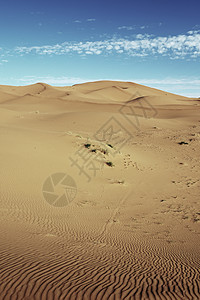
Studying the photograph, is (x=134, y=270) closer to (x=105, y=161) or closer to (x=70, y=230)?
(x=70, y=230)

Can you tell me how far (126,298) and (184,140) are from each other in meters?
22.4

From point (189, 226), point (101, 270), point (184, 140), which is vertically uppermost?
point (184, 140)

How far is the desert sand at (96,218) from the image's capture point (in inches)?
181

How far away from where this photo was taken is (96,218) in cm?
945

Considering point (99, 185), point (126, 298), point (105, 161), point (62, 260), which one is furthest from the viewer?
point (105, 161)

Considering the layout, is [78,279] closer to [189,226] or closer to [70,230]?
[70,230]

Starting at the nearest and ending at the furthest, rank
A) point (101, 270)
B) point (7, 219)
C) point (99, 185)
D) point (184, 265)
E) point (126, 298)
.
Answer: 1. point (126, 298)
2. point (101, 270)
3. point (184, 265)
4. point (7, 219)
5. point (99, 185)

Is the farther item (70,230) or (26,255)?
(70,230)

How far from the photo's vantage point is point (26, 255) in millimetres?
5543

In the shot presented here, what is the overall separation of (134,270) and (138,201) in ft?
21.0

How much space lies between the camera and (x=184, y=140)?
974 inches

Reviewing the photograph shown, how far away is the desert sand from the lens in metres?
4.61

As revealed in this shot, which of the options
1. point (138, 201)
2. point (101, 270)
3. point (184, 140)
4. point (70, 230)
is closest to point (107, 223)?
point (70, 230)

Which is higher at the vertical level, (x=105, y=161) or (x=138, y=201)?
(x=105, y=161)
